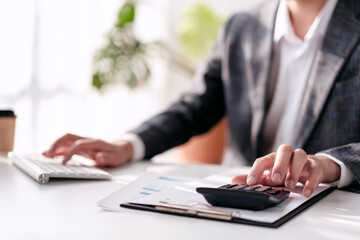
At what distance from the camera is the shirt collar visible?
1479 millimetres

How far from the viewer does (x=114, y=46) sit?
10.0 ft

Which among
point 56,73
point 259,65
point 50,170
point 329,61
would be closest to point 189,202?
point 50,170

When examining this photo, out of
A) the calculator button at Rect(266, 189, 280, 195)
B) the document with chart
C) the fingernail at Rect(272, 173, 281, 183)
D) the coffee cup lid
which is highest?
the coffee cup lid

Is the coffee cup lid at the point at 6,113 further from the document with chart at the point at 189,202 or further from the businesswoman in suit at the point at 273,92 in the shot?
the document with chart at the point at 189,202

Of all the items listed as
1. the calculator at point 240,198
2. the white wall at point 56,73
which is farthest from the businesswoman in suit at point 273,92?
the white wall at point 56,73

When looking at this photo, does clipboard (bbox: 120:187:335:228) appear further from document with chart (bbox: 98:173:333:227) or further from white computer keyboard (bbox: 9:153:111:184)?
white computer keyboard (bbox: 9:153:111:184)

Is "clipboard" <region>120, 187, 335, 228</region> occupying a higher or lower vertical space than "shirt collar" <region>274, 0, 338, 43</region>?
lower

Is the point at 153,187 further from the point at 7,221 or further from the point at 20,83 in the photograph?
the point at 20,83

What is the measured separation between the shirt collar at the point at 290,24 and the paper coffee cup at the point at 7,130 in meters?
0.81

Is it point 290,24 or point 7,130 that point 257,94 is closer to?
point 290,24

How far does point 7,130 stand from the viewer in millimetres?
1435

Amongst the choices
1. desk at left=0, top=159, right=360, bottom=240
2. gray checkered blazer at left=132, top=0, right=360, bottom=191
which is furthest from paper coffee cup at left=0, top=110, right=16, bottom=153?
desk at left=0, top=159, right=360, bottom=240

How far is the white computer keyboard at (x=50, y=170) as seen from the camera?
1.01 m

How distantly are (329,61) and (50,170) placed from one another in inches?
31.4
